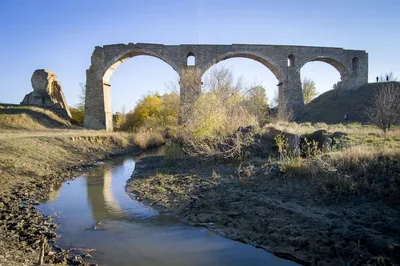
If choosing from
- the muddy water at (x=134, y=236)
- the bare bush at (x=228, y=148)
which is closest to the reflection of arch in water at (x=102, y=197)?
the muddy water at (x=134, y=236)

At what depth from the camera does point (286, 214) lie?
16.0 feet

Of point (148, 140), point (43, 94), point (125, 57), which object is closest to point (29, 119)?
point (43, 94)

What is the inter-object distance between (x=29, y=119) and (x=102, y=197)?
15816mm

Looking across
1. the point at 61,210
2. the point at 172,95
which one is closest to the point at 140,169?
the point at 61,210

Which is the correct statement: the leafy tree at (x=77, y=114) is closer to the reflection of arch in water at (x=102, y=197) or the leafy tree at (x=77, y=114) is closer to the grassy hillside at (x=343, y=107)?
the reflection of arch in water at (x=102, y=197)

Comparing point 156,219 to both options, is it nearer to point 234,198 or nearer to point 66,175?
point 234,198

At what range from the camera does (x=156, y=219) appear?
5.43 m

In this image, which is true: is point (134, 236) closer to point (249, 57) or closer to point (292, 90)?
point (292, 90)

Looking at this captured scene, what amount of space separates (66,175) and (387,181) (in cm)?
868

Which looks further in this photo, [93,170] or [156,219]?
[93,170]

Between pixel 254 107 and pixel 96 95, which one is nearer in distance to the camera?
pixel 254 107

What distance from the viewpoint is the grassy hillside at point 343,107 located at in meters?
24.8

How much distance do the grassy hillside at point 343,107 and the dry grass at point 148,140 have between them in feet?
42.4

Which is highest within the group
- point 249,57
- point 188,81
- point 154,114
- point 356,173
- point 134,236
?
point 249,57
